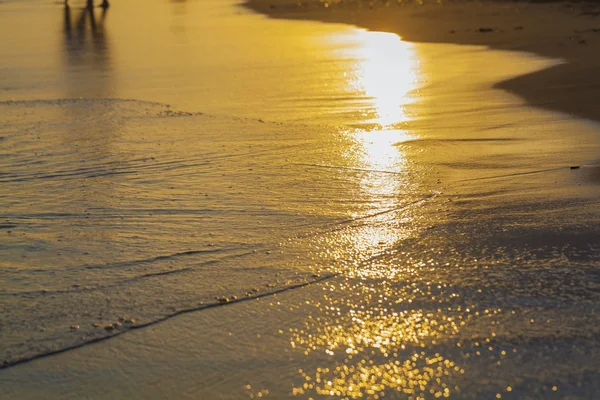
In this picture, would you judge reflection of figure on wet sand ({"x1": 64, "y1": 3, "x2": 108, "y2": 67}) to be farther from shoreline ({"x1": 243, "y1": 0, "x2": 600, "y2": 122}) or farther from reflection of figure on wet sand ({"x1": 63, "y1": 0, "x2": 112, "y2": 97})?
shoreline ({"x1": 243, "y1": 0, "x2": 600, "y2": 122})

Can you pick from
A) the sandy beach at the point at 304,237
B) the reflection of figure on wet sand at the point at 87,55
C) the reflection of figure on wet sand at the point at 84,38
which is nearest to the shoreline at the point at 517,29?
the sandy beach at the point at 304,237

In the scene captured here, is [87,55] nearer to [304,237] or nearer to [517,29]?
[517,29]

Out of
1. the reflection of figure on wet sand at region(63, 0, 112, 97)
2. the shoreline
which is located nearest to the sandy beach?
the shoreline

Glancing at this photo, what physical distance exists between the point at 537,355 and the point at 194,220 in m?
2.48

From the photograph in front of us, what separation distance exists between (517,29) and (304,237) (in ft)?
43.2

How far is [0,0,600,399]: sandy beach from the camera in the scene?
137 inches

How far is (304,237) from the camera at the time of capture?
16.5 feet

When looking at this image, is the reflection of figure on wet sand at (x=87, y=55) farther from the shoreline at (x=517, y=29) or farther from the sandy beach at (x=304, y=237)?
the shoreline at (x=517, y=29)

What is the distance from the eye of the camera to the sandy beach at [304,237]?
3486 mm

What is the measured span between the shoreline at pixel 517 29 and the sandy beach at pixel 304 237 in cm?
12

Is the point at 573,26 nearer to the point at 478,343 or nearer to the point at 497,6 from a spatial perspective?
the point at 497,6

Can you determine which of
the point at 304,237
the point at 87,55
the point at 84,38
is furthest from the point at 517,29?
the point at 304,237

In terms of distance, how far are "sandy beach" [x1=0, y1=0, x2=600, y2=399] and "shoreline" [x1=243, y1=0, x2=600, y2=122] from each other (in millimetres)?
118

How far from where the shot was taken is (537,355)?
3506 mm
